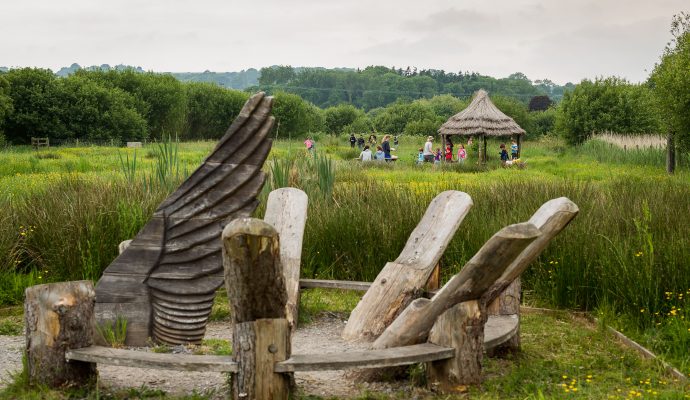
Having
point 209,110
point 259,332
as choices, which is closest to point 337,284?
point 259,332

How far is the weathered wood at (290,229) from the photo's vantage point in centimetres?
535

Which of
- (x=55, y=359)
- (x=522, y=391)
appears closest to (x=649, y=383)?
(x=522, y=391)

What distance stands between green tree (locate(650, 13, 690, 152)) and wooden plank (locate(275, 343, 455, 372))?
15.0 m

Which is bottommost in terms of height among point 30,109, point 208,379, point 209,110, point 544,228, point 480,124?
point 208,379

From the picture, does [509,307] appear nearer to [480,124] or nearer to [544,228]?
[544,228]

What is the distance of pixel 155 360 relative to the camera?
12.0 feet

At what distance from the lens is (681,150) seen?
18.8 metres

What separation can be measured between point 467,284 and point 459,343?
0.32m

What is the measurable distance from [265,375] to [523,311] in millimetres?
2833

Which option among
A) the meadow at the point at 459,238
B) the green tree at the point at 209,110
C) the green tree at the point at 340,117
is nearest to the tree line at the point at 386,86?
the green tree at the point at 340,117

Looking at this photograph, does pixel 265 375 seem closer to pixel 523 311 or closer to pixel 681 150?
pixel 523 311

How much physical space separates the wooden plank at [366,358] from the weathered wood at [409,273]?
1.04 meters

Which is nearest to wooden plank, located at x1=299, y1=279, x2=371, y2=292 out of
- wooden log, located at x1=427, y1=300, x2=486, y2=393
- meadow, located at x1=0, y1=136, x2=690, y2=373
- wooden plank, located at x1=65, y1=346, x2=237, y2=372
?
meadow, located at x1=0, y1=136, x2=690, y2=373

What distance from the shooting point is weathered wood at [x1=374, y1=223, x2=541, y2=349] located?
3.50 metres
